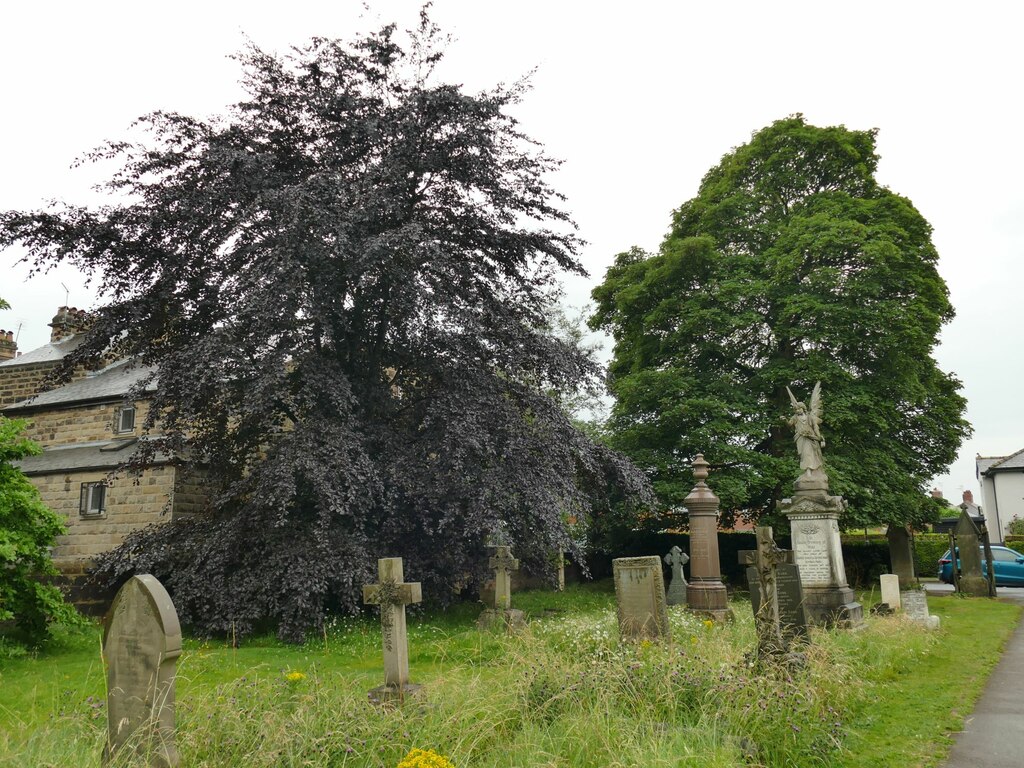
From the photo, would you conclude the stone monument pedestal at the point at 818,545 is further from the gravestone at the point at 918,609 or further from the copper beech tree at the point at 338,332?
the copper beech tree at the point at 338,332

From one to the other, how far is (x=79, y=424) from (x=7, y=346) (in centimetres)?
1038

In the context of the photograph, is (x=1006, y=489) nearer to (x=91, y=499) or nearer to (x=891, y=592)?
(x=891, y=592)

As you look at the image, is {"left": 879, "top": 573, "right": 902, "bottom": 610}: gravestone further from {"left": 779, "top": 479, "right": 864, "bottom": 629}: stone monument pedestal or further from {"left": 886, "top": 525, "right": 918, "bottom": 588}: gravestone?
{"left": 886, "top": 525, "right": 918, "bottom": 588}: gravestone

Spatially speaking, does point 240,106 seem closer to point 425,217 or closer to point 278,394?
point 425,217

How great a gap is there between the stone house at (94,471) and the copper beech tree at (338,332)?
2.20 meters

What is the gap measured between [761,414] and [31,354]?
888 inches

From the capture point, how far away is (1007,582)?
24.7 m

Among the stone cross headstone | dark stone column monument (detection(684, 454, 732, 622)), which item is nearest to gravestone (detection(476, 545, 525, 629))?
the stone cross headstone

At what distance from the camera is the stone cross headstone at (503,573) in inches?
583

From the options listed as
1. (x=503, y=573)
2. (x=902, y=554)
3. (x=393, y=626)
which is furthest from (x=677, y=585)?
(x=393, y=626)

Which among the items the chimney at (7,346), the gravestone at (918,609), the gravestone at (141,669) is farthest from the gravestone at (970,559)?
the chimney at (7,346)

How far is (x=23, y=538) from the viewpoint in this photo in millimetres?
10758

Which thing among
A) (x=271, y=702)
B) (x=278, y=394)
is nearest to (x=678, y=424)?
(x=278, y=394)

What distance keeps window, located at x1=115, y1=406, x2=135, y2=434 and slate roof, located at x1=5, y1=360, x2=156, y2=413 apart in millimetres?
437
